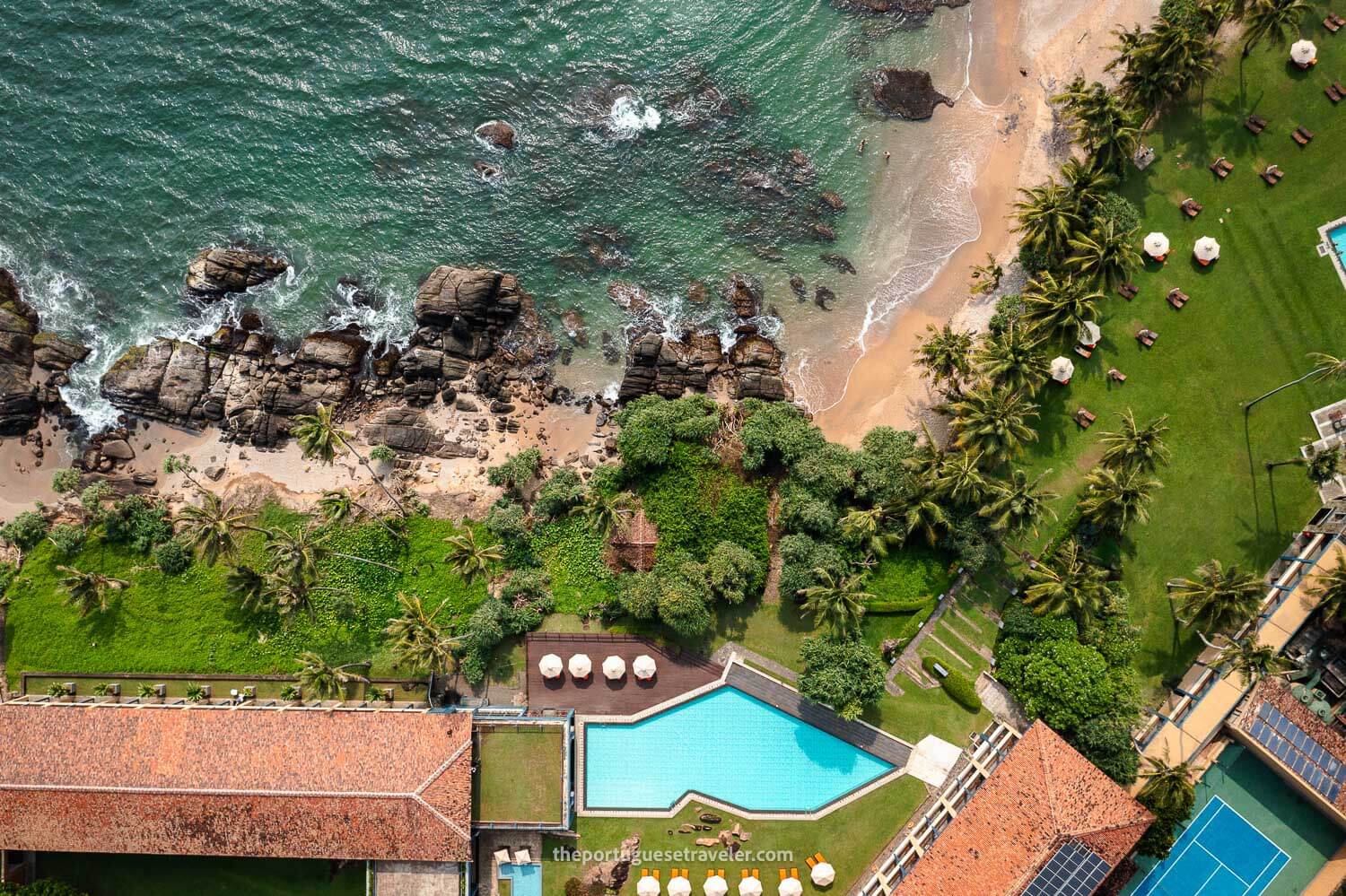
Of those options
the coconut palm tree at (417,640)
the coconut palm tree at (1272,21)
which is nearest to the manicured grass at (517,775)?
the coconut palm tree at (417,640)

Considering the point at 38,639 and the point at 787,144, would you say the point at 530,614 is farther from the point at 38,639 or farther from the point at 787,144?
the point at 787,144

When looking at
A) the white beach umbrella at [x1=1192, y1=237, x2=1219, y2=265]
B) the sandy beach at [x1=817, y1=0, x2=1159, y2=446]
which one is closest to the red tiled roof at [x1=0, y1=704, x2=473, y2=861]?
the sandy beach at [x1=817, y1=0, x2=1159, y2=446]

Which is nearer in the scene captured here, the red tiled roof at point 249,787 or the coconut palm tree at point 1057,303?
the red tiled roof at point 249,787

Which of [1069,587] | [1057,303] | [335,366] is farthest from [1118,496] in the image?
[335,366]

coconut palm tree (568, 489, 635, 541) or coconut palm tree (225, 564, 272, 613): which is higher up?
coconut palm tree (568, 489, 635, 541)

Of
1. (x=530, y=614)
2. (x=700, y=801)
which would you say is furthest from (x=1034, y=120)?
(x=700, y=801)

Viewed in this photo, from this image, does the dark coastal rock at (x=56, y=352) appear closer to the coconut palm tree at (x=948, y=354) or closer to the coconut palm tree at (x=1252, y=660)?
the coconut palm tree at (x=948, y=354)

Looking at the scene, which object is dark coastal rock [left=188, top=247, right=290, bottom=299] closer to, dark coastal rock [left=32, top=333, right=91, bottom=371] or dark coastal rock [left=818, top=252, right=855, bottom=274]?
dark coastal rock [left=32, top=333, right=91, bottom=371]
